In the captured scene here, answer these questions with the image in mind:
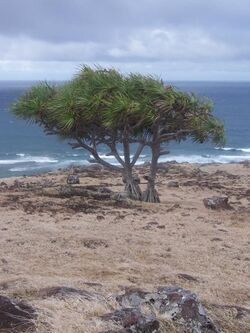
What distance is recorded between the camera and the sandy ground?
6.87 meters

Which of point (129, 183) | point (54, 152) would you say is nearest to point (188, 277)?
point (129, 183)

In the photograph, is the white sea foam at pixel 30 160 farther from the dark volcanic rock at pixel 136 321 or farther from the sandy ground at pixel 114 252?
the dark volcanic rock at pixel 136 321

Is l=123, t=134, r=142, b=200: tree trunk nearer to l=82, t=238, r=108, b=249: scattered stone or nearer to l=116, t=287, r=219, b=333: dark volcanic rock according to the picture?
l=82, t=238, r=108, b=249: scattered stone

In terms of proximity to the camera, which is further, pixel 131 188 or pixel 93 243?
pixel 131 188

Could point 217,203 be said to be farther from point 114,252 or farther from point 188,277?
point 188,277

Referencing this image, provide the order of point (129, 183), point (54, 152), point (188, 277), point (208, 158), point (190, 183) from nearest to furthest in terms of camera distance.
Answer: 1. point (188, 277)
2. point (129, 183)
3. point (190, 183)
4. point (208, 158)
5. point (54, 152)

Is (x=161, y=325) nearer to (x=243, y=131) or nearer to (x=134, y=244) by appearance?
(x=134, y=244)

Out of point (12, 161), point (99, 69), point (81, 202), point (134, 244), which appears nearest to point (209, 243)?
point (134, 244)

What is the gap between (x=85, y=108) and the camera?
1658 cm

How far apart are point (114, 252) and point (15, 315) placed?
4.50 meters

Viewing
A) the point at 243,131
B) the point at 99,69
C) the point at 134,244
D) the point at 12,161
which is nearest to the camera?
the point at 134,244

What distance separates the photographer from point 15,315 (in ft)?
20.2

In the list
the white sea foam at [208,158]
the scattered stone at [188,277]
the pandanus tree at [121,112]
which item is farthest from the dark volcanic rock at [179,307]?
the white sea foam at [208,158]

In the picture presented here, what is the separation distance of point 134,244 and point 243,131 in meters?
66.7
